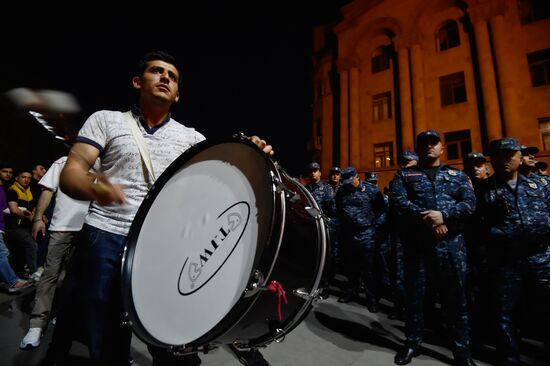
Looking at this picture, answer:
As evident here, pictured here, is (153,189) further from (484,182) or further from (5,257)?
(5,257)

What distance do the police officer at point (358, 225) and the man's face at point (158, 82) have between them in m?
3.94

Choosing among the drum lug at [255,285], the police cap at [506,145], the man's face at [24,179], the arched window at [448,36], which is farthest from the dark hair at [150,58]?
the arched window at [448,36]

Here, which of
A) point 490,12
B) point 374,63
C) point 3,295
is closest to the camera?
point 3,295

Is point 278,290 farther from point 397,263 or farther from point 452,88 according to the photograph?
point 452,88

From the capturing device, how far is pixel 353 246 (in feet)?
16.5

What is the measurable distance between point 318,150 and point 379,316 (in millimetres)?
18012

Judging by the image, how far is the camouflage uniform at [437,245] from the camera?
107 inches

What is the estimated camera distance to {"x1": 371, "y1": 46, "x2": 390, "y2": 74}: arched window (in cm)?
1727

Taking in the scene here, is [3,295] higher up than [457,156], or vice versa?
[457,156]

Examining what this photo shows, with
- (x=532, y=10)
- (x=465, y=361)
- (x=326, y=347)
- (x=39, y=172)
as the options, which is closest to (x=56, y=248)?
(x=326, y=347)

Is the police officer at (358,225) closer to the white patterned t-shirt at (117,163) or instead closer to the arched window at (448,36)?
the white patterned t-shirt at (117,163)

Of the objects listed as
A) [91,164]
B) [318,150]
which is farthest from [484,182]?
[318,150]

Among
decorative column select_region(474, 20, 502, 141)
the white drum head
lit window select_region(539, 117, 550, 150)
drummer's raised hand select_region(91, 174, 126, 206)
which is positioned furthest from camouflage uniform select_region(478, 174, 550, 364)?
lit window select_region(539, 117, 550, 150)

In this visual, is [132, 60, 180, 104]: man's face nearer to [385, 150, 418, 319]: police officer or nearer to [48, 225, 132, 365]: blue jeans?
[48, 225, 132, 365]: blue jeans
